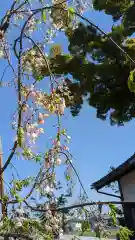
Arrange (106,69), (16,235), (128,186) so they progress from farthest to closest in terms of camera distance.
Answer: (106,69)
(128,186)
(16,235)

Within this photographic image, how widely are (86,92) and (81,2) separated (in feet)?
30.3

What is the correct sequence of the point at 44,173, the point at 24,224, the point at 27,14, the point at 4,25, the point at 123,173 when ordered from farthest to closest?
the point at 123,173 → the point at 27,14 → the point at 4,25 → the point at 44,173 → the point at 24,224

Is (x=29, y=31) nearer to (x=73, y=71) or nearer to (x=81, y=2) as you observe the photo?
(x=81, y=2)

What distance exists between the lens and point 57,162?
1.21 metres

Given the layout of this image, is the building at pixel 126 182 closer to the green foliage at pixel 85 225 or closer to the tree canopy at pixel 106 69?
the tree canopy at pixel 106 69

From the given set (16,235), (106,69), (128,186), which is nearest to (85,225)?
(16,235)

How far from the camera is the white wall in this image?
720 centimetres

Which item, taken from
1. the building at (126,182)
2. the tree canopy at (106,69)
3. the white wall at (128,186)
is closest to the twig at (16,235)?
the building at (126,182)

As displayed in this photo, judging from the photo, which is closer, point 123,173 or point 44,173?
point 44,173

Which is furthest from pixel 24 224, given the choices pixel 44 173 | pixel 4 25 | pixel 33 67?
pixel 4 25

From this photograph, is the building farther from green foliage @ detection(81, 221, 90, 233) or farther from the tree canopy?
green foliage @ detection(81, 221, 90, 233)

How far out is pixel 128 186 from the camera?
289 inches

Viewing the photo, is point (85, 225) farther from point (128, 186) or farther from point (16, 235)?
point (128, 186)

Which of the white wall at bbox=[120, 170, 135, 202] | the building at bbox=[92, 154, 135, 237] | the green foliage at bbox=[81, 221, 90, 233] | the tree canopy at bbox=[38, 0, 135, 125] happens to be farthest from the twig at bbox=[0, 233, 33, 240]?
the tree canopy at bbox=[38, 0, 135, 125]
